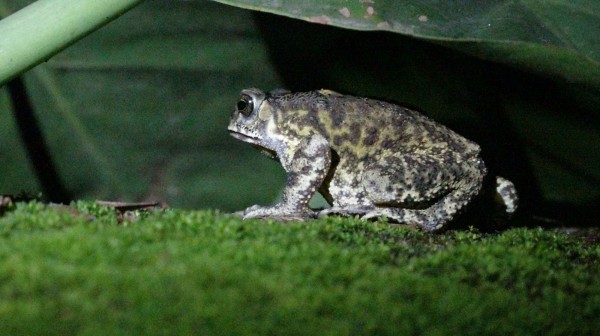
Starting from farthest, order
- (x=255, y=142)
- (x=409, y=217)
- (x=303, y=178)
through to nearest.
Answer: (x=255, y=142)
(x=303, y=178)
(x=409, y=217)

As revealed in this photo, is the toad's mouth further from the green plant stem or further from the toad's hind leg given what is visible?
the green plant stem

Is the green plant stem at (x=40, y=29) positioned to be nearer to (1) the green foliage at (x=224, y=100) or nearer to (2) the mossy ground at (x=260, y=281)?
(2) the mossy ground at (x=260, y=281)

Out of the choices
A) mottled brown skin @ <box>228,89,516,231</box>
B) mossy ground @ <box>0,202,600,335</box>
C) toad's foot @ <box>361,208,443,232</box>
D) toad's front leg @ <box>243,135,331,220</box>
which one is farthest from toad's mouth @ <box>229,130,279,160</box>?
mossy ground @ <box>0,202,600,335</box>

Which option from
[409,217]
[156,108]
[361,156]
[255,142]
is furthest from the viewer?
[156,108]

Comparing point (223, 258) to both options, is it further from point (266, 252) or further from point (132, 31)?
point (132, 31)

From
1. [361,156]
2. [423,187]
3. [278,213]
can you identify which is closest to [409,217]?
[423,187]

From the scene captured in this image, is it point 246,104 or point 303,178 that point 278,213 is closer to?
point 303,178

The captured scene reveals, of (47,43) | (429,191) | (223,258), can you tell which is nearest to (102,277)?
(223,258)

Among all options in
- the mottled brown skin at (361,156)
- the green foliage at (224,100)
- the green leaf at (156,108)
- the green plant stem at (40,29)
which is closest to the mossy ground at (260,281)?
the green plant stem at (40,29)
